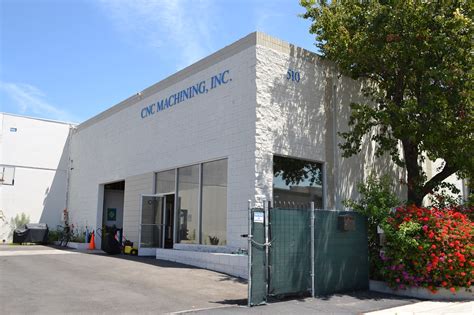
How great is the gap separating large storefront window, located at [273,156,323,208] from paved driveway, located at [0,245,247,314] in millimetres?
3097

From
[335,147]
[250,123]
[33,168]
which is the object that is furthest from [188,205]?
[33,168]

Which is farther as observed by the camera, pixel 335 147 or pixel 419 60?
pixel 335 147

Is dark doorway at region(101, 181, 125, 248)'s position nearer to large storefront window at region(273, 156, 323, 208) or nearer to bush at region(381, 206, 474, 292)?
large storefront window at region(273, 156, 323, 208)

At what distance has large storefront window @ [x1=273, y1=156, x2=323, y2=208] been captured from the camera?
13.9m

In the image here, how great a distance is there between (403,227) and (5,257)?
44.4ft

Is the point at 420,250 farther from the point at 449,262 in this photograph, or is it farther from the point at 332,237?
the point at 332,237

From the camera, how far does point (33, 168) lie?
2648 centimetres

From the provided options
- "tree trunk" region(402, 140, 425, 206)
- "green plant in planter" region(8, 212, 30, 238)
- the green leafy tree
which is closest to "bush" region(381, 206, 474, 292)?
the green leafy tree

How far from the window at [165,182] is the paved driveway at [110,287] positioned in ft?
10.5

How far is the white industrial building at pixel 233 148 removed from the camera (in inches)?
537

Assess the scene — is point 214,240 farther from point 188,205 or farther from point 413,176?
point 413,176

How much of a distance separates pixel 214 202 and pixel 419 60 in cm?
744

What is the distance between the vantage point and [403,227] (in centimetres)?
1070

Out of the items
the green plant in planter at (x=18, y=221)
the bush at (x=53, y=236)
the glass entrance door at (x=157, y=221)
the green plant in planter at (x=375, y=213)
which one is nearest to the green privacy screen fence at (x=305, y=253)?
the green plant in planter at (x=375, y=213)
